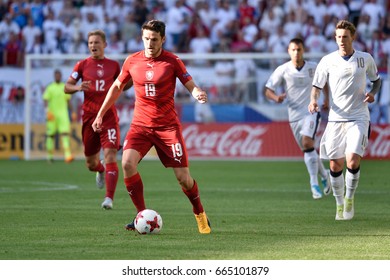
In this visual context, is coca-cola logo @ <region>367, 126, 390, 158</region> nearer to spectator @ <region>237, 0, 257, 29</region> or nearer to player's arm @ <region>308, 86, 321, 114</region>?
spectator @ <region>237, 0, 257, 29</region>

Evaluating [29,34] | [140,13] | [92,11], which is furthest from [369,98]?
[92,11]

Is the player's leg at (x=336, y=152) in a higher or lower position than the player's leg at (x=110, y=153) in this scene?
higher

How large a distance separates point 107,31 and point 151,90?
67.8 feet

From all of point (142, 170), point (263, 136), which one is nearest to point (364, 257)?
point (142, 170)

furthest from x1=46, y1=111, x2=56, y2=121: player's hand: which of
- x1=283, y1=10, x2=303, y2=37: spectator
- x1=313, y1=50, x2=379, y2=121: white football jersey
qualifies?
x1=313, y1=50, x2=379, y2=121: white football jersey

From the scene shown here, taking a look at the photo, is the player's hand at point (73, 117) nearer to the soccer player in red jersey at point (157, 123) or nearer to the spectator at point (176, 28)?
the spectator at point (176, 28)

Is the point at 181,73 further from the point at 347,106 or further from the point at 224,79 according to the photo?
the point at 224,79

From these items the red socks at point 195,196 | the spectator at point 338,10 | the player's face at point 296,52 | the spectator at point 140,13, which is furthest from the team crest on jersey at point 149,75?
the spectator at point 140,13

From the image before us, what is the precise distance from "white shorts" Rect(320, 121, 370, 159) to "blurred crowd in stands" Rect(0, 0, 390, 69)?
1602cm

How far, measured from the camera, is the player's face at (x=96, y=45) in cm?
1526

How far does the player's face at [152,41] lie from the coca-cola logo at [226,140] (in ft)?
52.9

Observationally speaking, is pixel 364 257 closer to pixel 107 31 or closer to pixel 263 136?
pixel 263 136

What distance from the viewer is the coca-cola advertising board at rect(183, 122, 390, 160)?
27.7 metres

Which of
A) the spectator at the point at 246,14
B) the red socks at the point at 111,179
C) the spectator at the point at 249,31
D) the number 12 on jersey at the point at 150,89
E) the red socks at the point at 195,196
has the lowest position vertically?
the spectator at the point at 249,31
